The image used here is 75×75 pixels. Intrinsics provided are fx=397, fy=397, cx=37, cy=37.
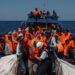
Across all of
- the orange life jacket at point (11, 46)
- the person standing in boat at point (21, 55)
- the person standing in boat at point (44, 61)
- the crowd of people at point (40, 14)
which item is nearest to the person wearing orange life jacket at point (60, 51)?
the orange life jacket at point (11, 46)

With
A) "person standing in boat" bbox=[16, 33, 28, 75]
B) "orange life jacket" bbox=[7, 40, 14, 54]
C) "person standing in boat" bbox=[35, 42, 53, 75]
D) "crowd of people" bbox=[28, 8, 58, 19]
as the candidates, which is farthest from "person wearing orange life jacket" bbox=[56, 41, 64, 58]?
"crowd of people" bbox=[28, 8, 58, 19]

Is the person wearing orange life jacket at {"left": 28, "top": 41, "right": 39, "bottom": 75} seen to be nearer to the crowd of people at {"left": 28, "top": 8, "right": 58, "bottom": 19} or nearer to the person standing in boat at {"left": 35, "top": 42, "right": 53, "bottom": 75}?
the person standing in boat at {"left": 35, "top": 42, "right": 53, "bottom": 75}

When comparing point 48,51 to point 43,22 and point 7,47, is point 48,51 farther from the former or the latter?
point 43,22

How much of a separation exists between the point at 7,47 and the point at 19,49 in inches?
153

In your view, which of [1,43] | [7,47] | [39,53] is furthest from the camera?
[1,43]

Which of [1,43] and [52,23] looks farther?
[52,23]

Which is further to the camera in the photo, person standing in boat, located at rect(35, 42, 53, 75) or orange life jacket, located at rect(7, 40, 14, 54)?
orange life jacket, located at rect(7, 40, 14, 54)

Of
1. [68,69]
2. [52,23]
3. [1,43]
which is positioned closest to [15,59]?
[68,69]

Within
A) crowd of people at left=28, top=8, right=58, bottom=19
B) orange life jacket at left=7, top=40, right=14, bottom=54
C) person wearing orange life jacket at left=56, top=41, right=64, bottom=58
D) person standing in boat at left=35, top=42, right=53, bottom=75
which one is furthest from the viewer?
crowd of people at left=28, top=8, right=58, bottom=19

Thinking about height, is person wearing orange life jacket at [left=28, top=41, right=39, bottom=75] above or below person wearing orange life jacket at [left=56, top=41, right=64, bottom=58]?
above

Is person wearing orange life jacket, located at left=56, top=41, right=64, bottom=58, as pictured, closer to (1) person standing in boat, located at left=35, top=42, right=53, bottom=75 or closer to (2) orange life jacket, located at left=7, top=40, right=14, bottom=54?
(2) orange life jacket, located at left=7, top=40, right=14, bottom=54

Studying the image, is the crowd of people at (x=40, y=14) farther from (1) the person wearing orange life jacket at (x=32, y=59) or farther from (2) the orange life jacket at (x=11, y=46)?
(1) the person wearing orange life jacket at (x=32, y=59)

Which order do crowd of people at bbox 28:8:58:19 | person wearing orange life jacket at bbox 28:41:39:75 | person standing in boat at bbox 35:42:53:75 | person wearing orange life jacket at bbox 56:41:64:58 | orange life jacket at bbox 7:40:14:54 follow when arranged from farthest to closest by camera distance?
crowd of people at bbox 28:8:58:19 → orange life jacket at bbox 7:40:14:54 → person wearing orange life jacket at bbox 56:41:64:58 → person wearing orange life jacket at bbox 28:41:39:75 → person standing in boat at bbox 35:42:53:75

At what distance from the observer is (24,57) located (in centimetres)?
→ 1273
